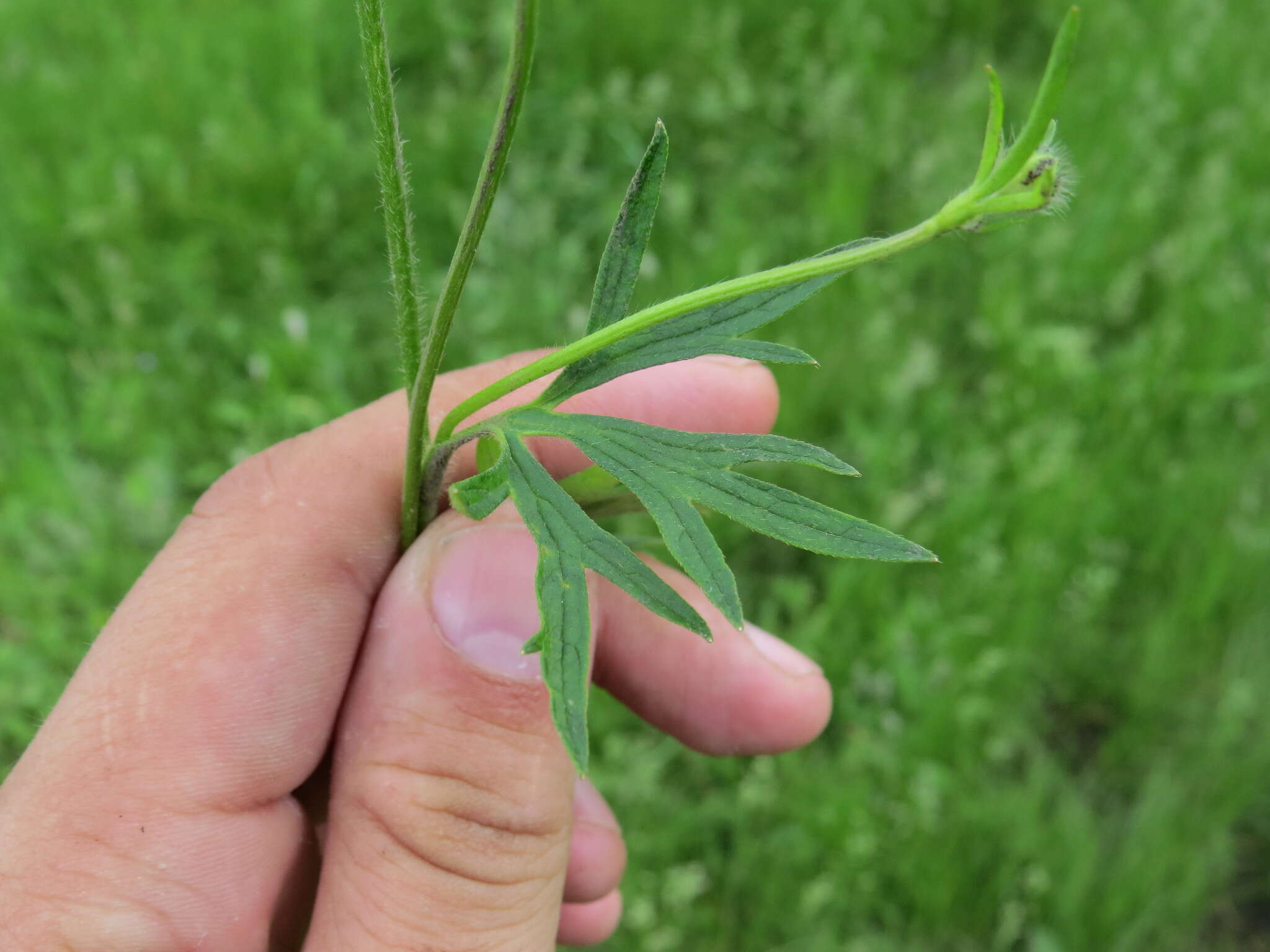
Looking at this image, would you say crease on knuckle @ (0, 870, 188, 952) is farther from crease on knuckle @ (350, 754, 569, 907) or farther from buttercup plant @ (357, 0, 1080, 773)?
buttercup plant @ (357, 0, 1080, 773)

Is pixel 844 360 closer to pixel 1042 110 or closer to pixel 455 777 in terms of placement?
pixel 455 777

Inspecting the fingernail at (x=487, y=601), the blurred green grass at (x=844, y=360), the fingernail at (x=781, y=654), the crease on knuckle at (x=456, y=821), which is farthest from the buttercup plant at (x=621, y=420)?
the blurred green grass at (x=844, y=360)

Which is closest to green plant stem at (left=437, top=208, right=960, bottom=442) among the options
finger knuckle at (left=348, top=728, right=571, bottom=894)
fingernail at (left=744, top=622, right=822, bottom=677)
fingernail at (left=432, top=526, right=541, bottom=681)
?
fingernail at (left=432, top=526, right=541, bottom=681)

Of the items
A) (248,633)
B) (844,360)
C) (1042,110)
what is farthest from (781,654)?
Answer: (1042,110)

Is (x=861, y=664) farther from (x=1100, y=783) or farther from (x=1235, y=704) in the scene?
(x=1235, y=704)

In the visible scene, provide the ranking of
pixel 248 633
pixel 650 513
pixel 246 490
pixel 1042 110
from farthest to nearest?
pixel 246 490 < pixel 248 633 < pixel 650 513 < pixel 1042 110

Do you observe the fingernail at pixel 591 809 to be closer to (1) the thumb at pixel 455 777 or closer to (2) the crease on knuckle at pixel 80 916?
(1) the thumb at pixel 455 777
